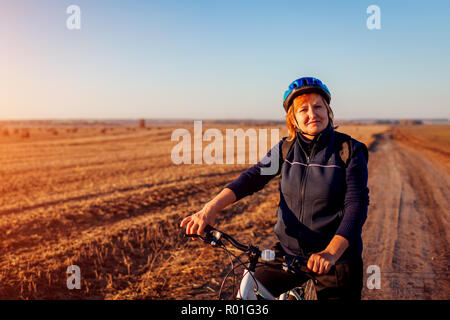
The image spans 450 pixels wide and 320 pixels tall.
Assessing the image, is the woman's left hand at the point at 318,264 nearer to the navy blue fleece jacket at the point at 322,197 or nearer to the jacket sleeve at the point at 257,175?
the navy blue fleece jacket at the point at 322,197

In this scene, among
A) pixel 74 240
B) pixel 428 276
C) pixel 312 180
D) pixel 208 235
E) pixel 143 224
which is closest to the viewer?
pixel 208 235

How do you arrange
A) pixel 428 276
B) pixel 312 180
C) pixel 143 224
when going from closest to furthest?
1. pixel 312 180
2. pixel 428 276
3. pixel 143 224

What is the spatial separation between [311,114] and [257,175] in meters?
0.63

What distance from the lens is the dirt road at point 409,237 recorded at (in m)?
4.84

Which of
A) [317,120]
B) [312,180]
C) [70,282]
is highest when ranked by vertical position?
[317,120]

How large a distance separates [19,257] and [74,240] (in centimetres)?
108

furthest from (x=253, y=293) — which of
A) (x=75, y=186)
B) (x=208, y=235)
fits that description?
(x=75, y=186)

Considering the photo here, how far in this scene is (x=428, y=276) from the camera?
513 centimetres

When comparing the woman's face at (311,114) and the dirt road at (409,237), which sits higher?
the woman's face at (311,114)

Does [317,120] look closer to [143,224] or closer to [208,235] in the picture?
[208,235]

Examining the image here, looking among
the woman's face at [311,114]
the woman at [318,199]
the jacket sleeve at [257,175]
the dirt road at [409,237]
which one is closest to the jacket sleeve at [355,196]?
the woman at [318,199]

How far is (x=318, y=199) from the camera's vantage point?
2318 mm
